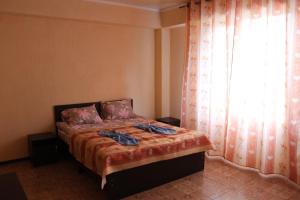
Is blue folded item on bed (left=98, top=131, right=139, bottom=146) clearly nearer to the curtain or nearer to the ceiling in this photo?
the curtain

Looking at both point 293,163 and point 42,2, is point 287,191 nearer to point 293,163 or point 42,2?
point 293,163

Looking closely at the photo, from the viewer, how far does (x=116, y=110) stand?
448cm

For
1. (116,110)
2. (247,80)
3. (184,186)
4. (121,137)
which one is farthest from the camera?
(116,110)

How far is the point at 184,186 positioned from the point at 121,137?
1002 millimetres

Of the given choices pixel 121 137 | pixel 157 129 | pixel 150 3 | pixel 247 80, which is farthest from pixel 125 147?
pixel 150 3

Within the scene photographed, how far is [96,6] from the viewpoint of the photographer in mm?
4285

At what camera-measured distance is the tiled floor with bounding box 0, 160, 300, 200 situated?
2.87 m

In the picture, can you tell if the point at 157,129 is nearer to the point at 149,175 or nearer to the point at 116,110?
the point at 149,175

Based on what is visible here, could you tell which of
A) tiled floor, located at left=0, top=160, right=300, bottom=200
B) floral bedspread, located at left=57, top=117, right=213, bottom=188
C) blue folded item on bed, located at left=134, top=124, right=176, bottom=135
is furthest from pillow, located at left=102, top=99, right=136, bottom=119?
tiled floor, located at left=0, top=160, right=300, bottom=200

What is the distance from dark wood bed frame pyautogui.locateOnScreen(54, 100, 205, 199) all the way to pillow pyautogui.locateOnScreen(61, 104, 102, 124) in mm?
1549

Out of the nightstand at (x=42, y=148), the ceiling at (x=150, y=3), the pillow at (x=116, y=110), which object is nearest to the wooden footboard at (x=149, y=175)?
the nightstand at (x=42, y=148)

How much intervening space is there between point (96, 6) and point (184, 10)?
1.57 metres

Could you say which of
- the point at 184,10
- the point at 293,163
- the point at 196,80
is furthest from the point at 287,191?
the point at 184,10

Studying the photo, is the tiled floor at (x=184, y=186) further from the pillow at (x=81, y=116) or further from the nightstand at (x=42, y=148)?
the pillow at (x=81, y=116)
